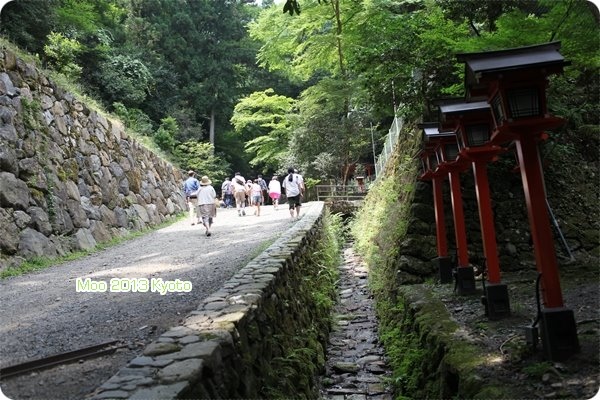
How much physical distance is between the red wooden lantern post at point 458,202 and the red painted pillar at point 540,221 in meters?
2.45

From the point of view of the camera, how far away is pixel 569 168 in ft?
27.8

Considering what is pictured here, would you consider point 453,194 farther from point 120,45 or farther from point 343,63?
point 120,45

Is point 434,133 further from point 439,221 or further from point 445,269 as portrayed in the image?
point 445,269

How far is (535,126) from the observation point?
12.2 ft

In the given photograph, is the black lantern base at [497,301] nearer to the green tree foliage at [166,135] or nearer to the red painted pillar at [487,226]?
the red painted pillar at [487,226]

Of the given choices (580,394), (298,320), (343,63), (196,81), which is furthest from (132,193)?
(196,81)

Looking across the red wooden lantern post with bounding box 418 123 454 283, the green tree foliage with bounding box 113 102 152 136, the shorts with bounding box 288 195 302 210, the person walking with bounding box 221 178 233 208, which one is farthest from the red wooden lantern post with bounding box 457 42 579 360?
the person walking with bounding box 221 178 233 208

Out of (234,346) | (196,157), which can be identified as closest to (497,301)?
(234,346)

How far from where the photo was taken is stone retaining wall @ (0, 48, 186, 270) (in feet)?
27.6

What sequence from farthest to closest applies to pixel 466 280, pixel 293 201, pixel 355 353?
pixel 293 201 < pixel 355 353 < pixel 466 280

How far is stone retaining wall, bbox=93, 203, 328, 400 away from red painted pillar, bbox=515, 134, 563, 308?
2.59 meters

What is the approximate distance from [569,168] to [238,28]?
2461cm

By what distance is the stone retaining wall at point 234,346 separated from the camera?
279 centimetres

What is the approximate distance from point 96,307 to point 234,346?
2640 millimetres
